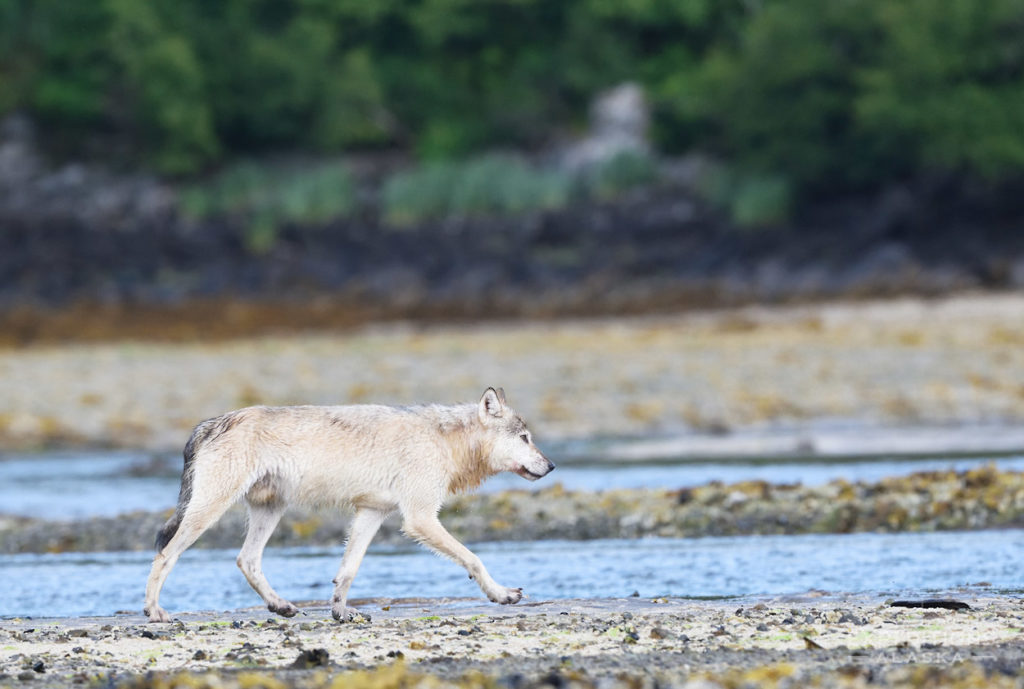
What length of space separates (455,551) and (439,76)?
4948cm

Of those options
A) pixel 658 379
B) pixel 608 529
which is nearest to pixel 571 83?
pixel 658 379

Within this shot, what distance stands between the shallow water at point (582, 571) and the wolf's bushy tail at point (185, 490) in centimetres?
85

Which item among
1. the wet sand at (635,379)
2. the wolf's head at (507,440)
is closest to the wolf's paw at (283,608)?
the wolf's head at (507,440)

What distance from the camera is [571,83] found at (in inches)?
2103

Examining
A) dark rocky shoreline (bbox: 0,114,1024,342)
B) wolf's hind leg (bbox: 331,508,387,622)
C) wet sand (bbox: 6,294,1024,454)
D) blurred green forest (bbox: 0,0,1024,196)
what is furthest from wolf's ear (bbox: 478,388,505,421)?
blurred green forest (bbox: 0,0,1024,196)

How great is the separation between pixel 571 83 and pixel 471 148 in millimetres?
4051

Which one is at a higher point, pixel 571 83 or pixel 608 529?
pixel 571 83

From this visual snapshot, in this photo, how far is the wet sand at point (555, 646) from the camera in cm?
615

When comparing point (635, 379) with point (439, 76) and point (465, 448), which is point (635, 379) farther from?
point (439, 76)

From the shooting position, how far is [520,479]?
611 inches

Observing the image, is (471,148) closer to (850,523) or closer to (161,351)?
(161,351)

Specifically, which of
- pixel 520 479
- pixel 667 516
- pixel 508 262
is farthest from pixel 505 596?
pixel 508 262

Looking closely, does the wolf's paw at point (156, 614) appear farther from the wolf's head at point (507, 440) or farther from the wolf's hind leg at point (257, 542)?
the wolf's head at point (507, 440)

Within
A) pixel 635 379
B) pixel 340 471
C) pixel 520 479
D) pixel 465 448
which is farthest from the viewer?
pixel 635 379
